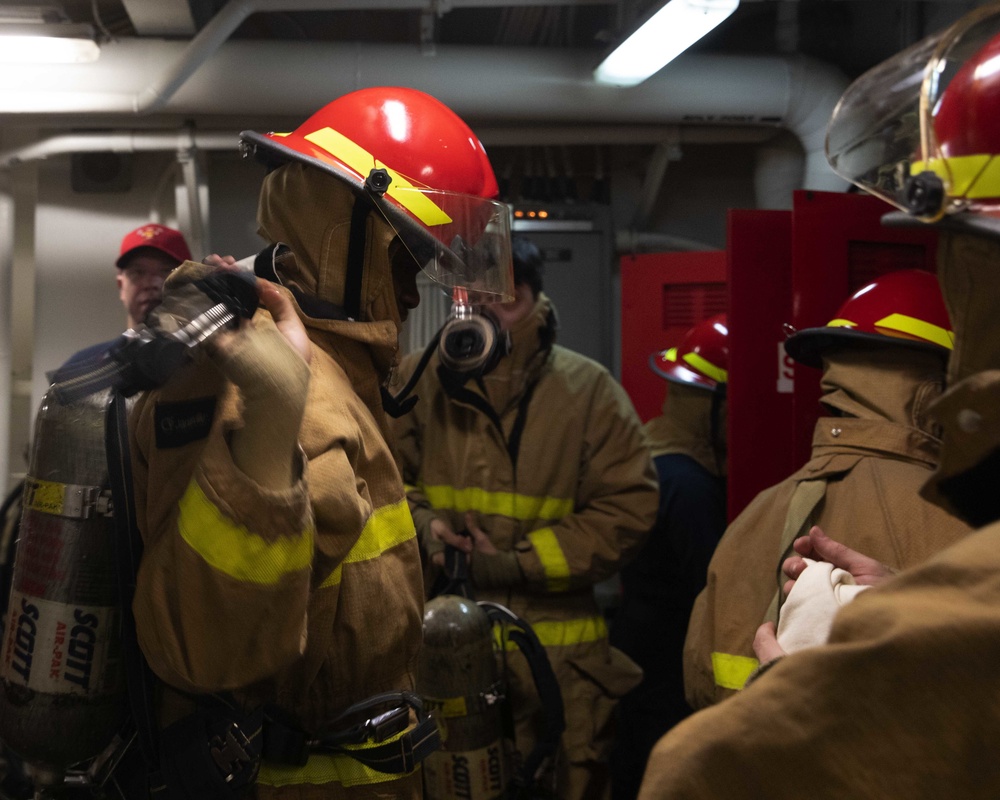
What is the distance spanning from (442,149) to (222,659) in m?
1.07

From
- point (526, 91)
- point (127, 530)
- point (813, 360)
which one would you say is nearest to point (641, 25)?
point (526, 91)

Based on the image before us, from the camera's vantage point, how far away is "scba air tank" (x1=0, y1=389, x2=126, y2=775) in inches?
53.5

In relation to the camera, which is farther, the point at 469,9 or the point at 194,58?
the point at 469,9

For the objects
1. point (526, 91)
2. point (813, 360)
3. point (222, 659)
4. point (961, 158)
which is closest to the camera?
point (961, 158)

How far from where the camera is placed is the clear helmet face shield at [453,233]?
174 centimetres

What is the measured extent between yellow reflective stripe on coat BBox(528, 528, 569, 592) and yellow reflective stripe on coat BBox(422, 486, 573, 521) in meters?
0.10

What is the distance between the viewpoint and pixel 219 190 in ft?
16.4

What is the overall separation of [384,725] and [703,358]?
8.36ft

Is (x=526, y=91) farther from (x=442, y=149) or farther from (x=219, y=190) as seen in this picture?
(x=442, y=149)

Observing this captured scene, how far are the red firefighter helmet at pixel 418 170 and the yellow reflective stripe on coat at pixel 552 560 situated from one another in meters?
1.12

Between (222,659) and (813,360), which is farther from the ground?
(813,360)

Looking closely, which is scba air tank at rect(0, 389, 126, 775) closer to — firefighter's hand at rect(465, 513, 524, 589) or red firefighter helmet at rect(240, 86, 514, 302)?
red firefighter helmet at rect(240, 86, 514, 302)

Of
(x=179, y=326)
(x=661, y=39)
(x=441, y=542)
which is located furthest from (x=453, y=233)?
(x=661, y=39)

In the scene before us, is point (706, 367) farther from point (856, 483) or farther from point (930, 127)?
point (930, 127)
